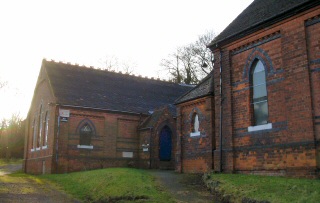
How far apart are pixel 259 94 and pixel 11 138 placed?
48212mm

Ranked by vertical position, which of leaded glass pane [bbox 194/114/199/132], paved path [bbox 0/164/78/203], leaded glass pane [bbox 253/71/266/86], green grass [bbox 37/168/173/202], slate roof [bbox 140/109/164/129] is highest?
leaded glass pane [bbox 253/71/266/86]

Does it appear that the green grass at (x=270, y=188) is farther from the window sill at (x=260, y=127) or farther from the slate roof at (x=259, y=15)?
the slate roof at (x=259, y=15)

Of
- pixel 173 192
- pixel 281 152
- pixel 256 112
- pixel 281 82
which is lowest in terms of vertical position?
pixel 173 192

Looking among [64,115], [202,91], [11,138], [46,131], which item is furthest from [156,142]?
[11,138]

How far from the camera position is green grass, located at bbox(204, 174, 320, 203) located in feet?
36.5

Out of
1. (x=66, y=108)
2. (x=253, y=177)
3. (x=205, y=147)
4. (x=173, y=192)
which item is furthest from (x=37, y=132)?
(x=253, y=177)

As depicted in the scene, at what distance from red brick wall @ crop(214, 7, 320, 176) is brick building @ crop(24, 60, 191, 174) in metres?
11.0

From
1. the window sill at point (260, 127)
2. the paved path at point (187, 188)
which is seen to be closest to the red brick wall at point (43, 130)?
the paved path at point (187, 188)

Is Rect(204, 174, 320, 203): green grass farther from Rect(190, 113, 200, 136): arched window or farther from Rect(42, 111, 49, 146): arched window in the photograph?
Rect(42, 111, 49, 146): arched window

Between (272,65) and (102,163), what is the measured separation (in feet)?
55.1

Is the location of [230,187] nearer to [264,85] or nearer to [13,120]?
[264,85]

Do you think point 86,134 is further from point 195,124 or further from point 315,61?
point 315,61

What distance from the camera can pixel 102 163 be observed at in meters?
28.5

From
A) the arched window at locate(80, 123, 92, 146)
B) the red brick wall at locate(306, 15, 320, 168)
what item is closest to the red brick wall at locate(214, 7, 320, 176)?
the red brick wall at locate(306, 15, 320, 168)
